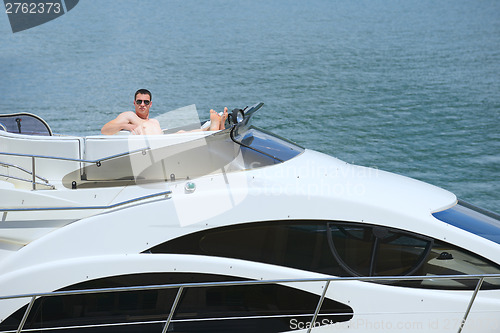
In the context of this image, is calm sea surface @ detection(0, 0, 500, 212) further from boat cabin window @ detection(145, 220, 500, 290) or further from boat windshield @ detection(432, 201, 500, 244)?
boat cabin window @ detection(145, 220, 500, 290)

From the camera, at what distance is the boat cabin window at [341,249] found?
3.95 metres

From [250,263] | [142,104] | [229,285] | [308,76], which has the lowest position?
[229,285]

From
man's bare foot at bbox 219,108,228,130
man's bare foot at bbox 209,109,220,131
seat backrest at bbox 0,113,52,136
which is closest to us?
man's bare foot at bbox 219,108,228,130

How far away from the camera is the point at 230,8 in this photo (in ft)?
116

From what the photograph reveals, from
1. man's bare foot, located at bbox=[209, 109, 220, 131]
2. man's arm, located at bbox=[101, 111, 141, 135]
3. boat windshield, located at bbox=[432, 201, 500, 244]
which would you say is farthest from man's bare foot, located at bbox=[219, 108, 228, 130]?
boat windshield, located at bbox=[432, 201, 500, 244]

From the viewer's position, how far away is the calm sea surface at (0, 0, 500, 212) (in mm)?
14031

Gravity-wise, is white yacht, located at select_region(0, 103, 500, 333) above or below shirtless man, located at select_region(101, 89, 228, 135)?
below

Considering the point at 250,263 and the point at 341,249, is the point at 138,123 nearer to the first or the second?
the point at 250,263

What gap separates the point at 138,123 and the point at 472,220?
10.0ft

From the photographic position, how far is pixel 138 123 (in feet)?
19.2

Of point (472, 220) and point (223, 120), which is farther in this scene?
point (223, 120)

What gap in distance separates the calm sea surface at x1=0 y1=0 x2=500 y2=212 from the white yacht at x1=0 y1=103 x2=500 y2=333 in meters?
7.13

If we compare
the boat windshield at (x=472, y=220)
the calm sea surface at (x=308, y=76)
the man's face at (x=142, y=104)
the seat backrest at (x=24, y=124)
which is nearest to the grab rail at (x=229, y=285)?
the boat windshield at (x=472, y=220)

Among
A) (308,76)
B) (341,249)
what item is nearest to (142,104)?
(341,249)
